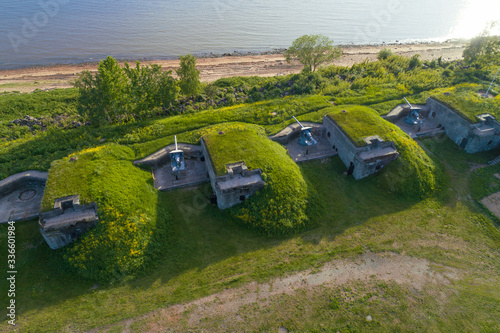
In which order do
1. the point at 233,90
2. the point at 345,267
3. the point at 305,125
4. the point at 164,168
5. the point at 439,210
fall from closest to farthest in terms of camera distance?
the point at 345,267 < the point at 439,210 < the point at 164,168 < the point at 305,125 < the point at 233,90

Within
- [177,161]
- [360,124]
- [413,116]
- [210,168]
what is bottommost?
[210,168]

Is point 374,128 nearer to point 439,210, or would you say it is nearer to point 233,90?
point 439,210

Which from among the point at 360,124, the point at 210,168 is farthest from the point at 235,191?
the point at 360,124

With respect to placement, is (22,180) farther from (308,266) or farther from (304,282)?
(308,266)

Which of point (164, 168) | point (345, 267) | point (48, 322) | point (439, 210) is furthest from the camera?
point (164, 168)

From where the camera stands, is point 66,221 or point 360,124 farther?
point 360,124

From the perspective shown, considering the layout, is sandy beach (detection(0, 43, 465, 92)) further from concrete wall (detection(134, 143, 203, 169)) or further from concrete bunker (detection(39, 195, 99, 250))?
concrete bunker (detection(39, 195, 99, 250))

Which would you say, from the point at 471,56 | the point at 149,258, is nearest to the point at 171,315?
the point at 149,258
